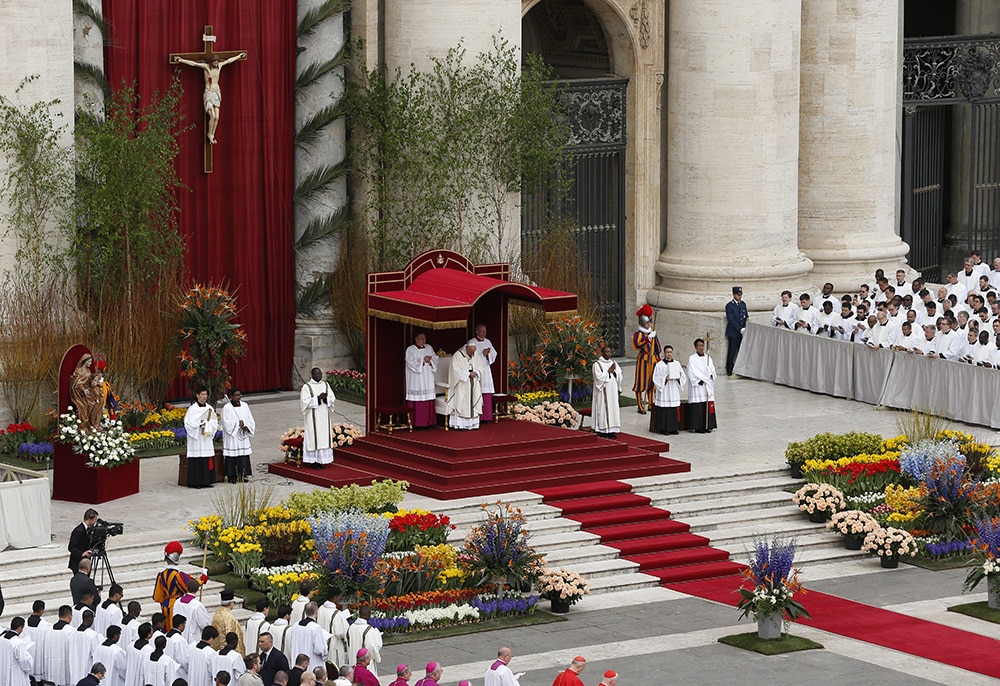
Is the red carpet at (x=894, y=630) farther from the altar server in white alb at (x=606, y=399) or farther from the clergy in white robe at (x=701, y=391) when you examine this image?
the clergy in white robe at (x=701, y=391)

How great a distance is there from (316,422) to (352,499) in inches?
116

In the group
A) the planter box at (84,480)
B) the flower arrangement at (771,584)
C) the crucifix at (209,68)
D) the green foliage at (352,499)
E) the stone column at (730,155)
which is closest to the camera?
the flower arrangement at (771,584)

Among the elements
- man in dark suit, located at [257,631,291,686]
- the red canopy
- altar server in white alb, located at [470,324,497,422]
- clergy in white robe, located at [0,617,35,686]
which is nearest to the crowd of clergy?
the red canopy

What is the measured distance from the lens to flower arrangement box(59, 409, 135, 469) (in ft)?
91.6

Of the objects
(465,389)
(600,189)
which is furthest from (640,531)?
(600,189)

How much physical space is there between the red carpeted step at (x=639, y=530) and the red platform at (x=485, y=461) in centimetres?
139

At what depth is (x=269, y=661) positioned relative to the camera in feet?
66.6

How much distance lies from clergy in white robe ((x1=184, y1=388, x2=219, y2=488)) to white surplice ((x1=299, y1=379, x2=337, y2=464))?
1.25 metres

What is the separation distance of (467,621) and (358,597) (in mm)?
1323

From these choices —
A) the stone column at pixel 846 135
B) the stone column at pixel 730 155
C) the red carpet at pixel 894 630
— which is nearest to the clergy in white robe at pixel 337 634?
the red carpet at pixel 894 630

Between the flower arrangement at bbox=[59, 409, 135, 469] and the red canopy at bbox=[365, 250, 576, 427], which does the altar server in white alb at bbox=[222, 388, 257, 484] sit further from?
the red canopy at bbox=[365, 250, 576, 427]

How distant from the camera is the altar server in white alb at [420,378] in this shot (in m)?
30.8

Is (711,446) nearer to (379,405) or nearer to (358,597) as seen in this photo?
(379,405)

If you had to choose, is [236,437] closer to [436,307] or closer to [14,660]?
[436,307]
